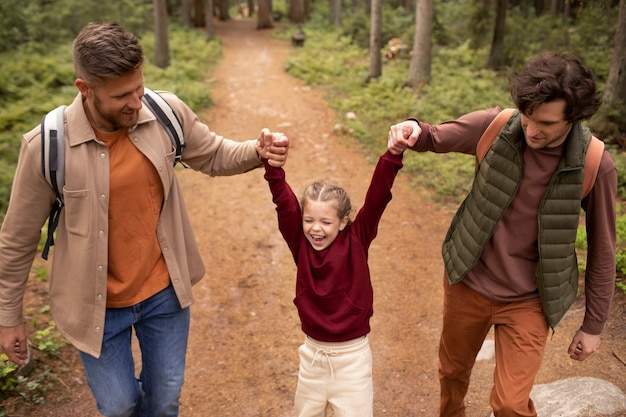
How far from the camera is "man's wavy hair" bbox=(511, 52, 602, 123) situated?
2709mm

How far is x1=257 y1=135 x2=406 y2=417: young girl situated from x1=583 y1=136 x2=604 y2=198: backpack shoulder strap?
38.2 inches

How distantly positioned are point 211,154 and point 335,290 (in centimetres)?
117

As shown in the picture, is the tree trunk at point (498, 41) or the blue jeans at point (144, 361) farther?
the tree trunk at point (498, 41)

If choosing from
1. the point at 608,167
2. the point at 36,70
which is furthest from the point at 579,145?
the point at 36,70

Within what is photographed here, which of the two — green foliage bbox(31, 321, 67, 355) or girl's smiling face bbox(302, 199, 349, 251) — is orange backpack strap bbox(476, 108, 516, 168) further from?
green foliage bbox(31, 321, 67, 355)

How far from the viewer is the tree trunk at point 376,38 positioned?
15.1m

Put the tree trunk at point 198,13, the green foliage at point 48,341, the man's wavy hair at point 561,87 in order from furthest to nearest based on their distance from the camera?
the tree trunk at point 198,13 → the green foliage at point 48,341 → the man's wavy hair at point 561,87

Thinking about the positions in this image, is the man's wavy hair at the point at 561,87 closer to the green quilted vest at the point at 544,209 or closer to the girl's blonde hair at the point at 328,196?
the green quilted vest at the point at 544,209

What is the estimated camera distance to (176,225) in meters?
3.39

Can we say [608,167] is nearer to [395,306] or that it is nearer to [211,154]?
[211,154]

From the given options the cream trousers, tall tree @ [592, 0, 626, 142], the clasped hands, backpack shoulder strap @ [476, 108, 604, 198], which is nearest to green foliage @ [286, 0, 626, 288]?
tall tree @ [592, 0, 626, 142]

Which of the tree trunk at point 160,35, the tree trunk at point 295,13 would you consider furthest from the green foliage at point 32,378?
the tree trunk at point 295,13

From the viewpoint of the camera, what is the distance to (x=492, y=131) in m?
3.25

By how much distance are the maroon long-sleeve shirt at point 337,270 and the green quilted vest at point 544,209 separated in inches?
20.8
